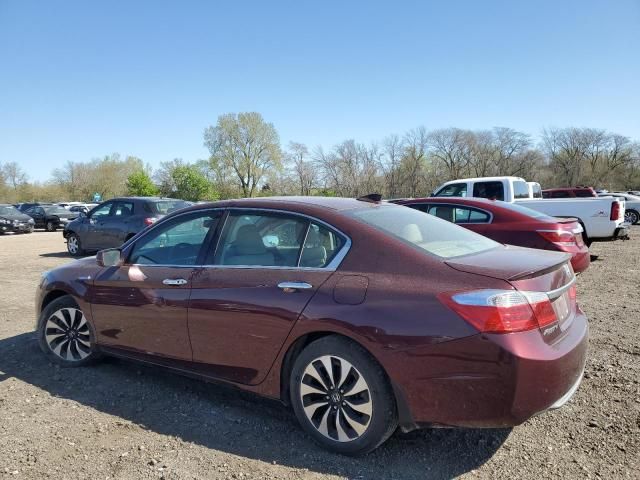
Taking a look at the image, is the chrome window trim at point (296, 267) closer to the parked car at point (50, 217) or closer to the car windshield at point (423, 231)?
the car windshield at point (423, 231)

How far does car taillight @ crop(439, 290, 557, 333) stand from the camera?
2.46 meters

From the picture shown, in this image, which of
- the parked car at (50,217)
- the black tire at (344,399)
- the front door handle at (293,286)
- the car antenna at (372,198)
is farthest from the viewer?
the parked car at (50,217)

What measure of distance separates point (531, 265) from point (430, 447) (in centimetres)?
128

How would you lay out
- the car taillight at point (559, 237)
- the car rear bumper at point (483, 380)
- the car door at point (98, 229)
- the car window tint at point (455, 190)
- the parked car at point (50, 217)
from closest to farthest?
the car rear bumper at point (483, 380)
the car taillight at point (559, 237)
the car door at point (98, 229)
the car window tint at point (455, 190)
the parked car at point (50, 217)

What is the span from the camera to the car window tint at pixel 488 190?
42.2ft

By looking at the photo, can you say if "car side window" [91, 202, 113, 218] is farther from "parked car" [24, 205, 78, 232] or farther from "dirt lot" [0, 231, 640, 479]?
"parked car" [24, 205, 78, 232]

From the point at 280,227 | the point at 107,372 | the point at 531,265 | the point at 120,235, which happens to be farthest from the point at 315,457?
the point at 120,235

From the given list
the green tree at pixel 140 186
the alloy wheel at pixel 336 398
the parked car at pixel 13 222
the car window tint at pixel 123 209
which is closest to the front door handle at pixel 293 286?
the alloy wheel at pixel 336 398

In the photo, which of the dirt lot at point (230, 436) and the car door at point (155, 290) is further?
the car door at point (155, 290)

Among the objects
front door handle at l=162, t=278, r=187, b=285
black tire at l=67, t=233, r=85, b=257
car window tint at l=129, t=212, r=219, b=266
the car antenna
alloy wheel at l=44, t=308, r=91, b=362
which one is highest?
the car antenna

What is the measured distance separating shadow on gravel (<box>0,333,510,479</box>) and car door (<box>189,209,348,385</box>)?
344 mm

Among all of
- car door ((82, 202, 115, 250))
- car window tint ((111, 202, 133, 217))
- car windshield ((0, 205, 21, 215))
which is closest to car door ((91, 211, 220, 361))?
car window tint ((111, 202, 133, 217))

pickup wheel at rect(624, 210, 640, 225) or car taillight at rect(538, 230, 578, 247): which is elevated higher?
car taillight at rect(538, 230, 578, 247)

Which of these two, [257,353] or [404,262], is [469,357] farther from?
[257,353]
